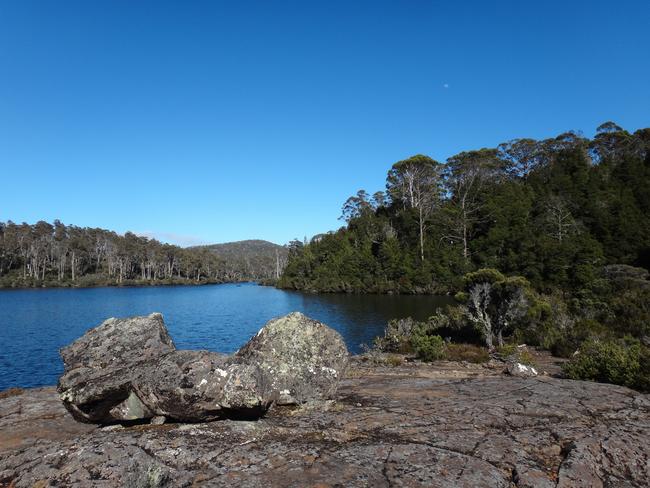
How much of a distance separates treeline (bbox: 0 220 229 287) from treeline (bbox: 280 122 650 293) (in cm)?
7271

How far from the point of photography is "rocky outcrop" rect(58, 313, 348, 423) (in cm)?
592

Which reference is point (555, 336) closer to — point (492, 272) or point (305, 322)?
point (492, 272)

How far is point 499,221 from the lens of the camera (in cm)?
7288

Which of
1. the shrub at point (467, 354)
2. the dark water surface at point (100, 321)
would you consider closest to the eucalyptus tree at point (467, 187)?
the dark water surface at point (100, 321)

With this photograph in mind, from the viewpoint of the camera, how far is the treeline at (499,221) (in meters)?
56.8

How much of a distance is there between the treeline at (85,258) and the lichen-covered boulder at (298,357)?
5170 inches

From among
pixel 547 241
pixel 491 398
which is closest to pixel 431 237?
pixel 547 241

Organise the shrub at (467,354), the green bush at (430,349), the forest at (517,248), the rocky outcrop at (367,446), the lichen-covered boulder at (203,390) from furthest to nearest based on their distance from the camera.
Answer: the forest at (517,248) → the green bush at (430,349) → the shrub at (467,354) → the lichen-covered boulder at (203,390) → the rocky outcrop at (367,446)

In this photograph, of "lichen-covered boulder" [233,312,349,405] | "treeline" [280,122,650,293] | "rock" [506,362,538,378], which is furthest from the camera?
"treeline" [280,122,650,293]

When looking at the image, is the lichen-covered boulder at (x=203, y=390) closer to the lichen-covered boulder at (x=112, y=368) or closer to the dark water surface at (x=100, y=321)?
the lichen-covered boulder at (x=112, y=368)

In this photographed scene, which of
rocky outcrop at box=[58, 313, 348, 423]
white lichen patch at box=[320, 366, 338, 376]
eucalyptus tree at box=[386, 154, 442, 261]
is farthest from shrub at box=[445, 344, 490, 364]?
eucalyptus tree at box=[386, 154, 442, 261]

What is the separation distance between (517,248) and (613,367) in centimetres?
5932

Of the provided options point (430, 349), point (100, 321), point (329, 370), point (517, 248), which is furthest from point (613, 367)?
point (517, 248)

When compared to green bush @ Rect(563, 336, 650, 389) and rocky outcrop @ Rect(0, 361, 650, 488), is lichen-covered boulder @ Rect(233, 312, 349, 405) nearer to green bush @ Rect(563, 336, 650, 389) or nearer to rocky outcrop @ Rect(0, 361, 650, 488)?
rocky outcrop @ Rect(0, 361, 650, 488)
